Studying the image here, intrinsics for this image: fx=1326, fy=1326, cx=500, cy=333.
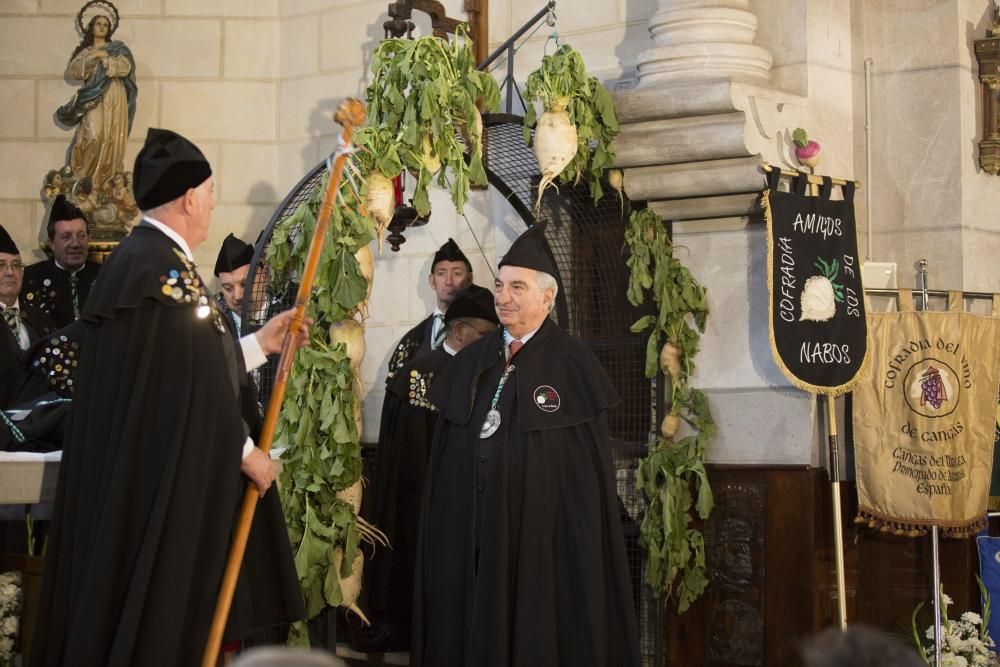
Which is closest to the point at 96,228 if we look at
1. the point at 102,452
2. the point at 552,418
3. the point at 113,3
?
the point at 113,3

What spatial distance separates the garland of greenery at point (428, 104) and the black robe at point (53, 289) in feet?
9.29

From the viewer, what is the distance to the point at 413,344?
7191 mm

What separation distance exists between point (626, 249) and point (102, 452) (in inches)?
136

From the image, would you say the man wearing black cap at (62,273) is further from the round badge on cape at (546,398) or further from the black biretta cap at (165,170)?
the black biretta cap at (165,170)

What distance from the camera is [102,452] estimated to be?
3.71 meters

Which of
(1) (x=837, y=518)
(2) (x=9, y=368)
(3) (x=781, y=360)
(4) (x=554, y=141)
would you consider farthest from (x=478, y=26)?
(1) (x=837, y=518)

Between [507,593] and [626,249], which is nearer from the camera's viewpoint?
[507,593]

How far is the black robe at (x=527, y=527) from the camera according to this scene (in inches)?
193

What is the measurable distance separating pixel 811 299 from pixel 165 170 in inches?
124

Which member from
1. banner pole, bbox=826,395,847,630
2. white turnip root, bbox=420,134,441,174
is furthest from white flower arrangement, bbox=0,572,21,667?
banner pole, bbox=826,395,847,630

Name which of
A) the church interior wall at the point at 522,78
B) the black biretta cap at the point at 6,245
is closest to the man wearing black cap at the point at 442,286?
the church interior wall at the point at 522,78

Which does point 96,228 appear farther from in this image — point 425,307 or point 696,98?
point 696,98

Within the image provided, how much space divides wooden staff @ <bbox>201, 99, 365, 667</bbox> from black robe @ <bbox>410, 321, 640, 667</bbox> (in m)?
1.22

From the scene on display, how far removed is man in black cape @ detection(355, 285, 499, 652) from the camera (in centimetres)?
675
